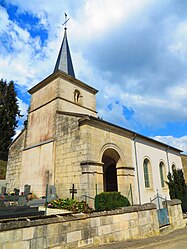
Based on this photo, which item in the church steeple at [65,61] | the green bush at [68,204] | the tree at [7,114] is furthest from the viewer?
the tree at [7,114]

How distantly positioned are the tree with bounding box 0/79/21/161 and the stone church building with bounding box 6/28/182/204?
362 inches

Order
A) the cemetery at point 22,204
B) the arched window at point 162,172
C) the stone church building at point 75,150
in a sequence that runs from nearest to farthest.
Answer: the cemetery at point 22,204 → the stone church building at point 75,150 → the arched window at point 162,172

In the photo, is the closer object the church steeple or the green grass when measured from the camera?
the church steeple

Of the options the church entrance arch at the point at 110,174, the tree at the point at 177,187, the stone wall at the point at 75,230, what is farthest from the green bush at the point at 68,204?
the tree at the point at 177,187

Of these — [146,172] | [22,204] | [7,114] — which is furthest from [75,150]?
[7,114]

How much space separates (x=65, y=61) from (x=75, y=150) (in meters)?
9.51

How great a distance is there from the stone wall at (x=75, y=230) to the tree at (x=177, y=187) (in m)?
9.74

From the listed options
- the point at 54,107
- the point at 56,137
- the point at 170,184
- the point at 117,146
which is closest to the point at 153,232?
the point at 117,146

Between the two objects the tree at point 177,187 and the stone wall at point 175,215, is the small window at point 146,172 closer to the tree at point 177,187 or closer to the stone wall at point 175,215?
the tree at point 177,187

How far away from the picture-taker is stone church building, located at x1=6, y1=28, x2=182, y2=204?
976cm

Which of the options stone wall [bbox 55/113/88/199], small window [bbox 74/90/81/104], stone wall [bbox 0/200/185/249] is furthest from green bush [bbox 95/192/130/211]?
small window [bbox 74/90/81/104]

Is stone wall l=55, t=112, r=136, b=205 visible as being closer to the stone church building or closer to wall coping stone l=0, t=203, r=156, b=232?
the stone church building

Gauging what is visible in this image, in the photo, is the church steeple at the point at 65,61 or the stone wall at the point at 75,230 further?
the church steeple at the point at 65,61

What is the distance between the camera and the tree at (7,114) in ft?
78.3
